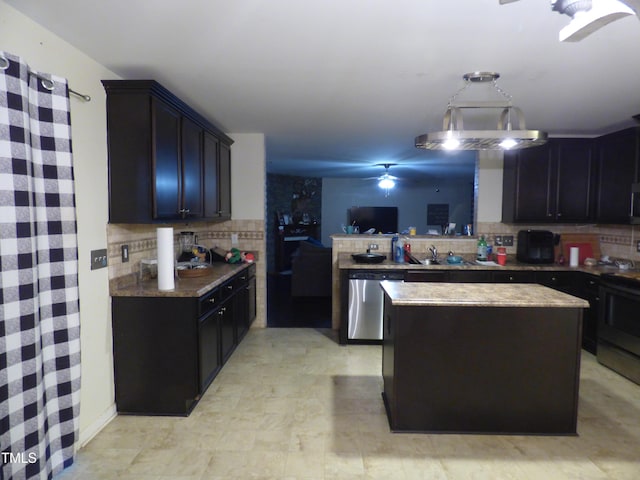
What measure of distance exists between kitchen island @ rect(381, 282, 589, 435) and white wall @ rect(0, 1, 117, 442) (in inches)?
72.1

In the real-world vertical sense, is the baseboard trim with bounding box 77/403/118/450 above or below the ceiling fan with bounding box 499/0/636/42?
below

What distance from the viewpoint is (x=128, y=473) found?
2059mm

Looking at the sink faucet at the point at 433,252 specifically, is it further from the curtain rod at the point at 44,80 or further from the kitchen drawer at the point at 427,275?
the curtain rod at the point at 44,80

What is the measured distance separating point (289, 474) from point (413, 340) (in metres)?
1.02

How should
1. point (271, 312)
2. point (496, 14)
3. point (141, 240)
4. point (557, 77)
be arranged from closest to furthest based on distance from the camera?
1. point (496, 14)
2. point (557, 77)
3. point (141, 240)
4. point (271, 312)

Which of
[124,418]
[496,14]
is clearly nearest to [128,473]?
[124,418]

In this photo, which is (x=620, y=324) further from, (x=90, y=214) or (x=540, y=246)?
(x=90, y=214)

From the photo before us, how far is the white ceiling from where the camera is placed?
5.87 feet

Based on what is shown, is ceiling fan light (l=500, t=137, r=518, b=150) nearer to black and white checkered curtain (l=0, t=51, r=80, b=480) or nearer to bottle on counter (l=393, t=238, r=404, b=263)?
bottle on counter (l=393, t=238, r=404, b=263)

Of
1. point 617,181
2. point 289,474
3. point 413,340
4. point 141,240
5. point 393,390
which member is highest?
point 617,181

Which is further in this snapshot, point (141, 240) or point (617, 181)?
point (617, 181)

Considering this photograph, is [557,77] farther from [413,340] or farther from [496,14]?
[413,340]

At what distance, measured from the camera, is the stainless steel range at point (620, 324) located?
317 centimetres

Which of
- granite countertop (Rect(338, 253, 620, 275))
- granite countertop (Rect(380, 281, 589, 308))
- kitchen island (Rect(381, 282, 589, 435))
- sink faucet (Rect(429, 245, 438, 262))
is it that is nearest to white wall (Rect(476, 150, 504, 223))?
sink faucet (Rect(429, 245, 438, 262))
